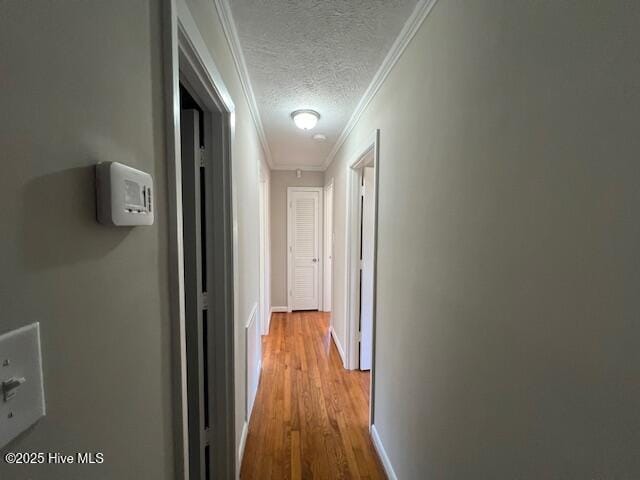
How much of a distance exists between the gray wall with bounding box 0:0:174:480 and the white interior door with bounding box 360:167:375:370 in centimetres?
223

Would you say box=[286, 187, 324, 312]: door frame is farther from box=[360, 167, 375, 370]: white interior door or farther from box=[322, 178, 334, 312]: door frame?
box=[360, 167, 375, 370]: white interior door

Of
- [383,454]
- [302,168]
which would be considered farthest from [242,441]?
[302,168]

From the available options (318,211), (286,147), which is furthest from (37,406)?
(318,211)

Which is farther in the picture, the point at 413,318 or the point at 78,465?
the point at 413,318

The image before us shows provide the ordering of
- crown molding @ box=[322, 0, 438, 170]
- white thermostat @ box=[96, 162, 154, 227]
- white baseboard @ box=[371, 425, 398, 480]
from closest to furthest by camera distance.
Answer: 1. white thermostat @ box=[96, 162, 154, 227]
2. crown molding @ box=[322, 0, 438, 170]
3. white baseboard @ box=[371, 425, 398, 480]

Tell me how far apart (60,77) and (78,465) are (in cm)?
58

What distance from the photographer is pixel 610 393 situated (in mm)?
537

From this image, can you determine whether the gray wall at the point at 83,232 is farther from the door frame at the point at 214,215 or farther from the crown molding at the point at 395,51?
the crown molding at the point at 395,51

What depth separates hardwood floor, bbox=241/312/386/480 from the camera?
1.72 metres

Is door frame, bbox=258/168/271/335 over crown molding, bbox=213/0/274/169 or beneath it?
beneath

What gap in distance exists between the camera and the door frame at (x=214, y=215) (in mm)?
719

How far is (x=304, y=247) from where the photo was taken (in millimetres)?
4656

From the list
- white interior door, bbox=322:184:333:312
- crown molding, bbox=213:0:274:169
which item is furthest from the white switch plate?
white interior door, bbox=322:184:333:312

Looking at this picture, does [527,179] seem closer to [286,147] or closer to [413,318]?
[413,318]
